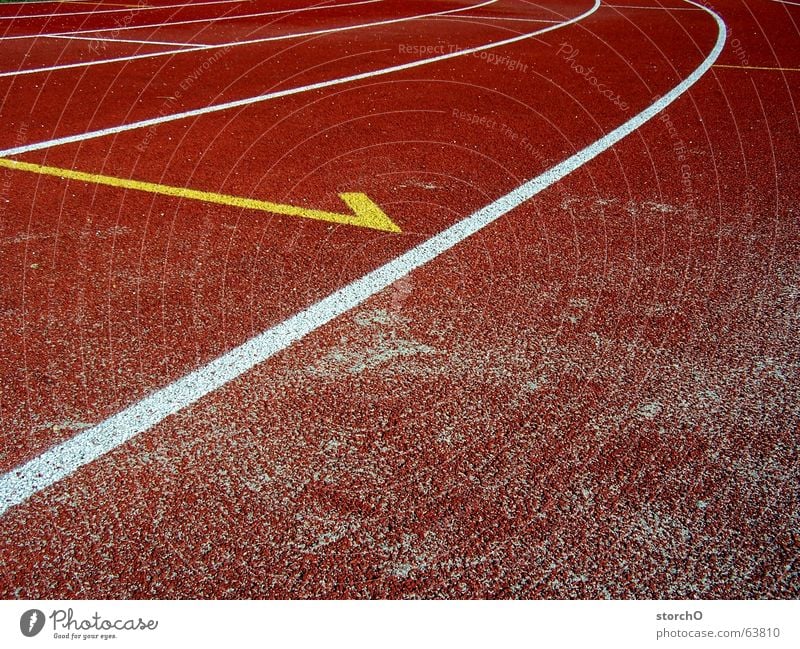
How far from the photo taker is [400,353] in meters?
3.67

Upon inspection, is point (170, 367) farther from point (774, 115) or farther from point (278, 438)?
point (774, 115)

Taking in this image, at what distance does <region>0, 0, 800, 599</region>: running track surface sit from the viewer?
2.60 meters

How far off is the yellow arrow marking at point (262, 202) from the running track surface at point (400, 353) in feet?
0.22

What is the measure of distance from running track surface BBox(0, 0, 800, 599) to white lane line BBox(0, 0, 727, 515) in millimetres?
17

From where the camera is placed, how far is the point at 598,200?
5551 mm

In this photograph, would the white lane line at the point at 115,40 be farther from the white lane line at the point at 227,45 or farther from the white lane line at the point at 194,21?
the white lane line at the point at 194,21


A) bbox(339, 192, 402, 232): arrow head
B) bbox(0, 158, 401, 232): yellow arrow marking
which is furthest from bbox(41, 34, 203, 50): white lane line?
bbox(339, 192, 402, 232): arrow head

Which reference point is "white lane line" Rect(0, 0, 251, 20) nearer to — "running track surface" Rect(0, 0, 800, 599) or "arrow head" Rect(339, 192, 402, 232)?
"running track surface" Rect(0, 0, 800, 599)

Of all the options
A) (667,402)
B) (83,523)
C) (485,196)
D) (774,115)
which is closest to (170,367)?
(83,523)

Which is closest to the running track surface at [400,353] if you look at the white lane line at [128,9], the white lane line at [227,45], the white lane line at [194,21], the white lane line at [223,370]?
the white lane line at [223,370]

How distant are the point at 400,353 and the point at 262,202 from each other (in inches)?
80.7

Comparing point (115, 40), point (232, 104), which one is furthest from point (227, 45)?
point (232, 104)

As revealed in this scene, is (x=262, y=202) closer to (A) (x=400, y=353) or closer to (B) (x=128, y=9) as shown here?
(A) (x=400, y=353)

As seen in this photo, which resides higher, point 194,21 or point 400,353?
point 194,21
